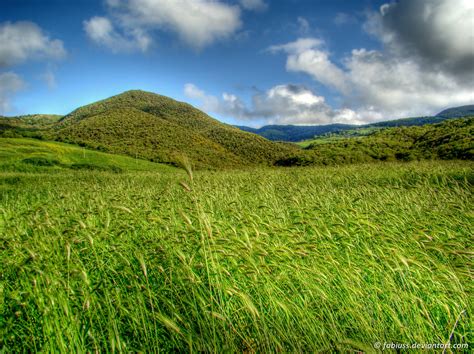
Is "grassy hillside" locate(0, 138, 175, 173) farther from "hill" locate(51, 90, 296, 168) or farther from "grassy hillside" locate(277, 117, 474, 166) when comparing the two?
"grassy hillside" locate(277, 117, 474, 166)

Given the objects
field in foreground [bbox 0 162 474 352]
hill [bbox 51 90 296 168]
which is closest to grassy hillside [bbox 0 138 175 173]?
hill [bbox 51 90 296 168]

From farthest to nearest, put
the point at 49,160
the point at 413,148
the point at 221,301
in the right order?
the point at 413,148 < the point at 49,160 < the point at 221,301

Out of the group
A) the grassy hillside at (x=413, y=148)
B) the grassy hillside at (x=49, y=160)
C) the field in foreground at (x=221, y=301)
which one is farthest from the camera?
the grassy hillside at (x=49, y=160)

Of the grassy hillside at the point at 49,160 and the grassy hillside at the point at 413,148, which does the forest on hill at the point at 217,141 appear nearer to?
the grassy hillside at the point at 413,148

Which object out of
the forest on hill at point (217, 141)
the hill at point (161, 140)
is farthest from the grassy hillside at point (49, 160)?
the hill at point (161, 140)

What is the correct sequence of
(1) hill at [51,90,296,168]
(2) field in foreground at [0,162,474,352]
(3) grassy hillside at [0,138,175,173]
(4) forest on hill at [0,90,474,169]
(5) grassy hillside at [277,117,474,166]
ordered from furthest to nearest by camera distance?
(1) hill at [51,90,296,168]
(4) forest on hill at [0,90,474,169]
(3) grassy hillside at [0,138,175,173]
(5) grassy hillside at [277,117,474,166]
(2) field in foreground at [0,162,474,352]

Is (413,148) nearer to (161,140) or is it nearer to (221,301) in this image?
(221,301)

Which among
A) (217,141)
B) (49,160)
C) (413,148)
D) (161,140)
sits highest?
(217,141)

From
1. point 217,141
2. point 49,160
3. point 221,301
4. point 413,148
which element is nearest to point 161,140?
point 217,141

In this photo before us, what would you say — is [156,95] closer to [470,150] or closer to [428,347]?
[470,150]

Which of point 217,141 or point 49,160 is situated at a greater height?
point 217,141

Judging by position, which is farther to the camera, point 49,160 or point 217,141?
point 217,141

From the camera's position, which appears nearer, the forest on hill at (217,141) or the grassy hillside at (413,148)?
the grassy hillside at (413,148)

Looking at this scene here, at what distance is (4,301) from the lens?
2.78 m
